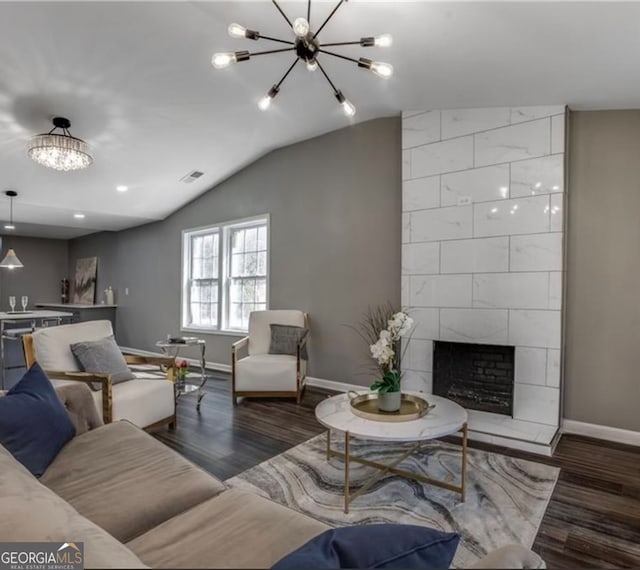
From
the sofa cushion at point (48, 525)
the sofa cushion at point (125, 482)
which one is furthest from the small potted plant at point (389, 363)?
the sofa cushion at point (48, 525)

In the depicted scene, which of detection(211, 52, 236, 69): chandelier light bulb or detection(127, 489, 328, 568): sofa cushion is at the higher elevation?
detection(211, 52, 236, 69): chandelier light bulb

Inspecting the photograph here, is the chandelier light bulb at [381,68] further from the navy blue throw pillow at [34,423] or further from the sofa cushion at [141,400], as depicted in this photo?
the sofa cushion at [141,400]

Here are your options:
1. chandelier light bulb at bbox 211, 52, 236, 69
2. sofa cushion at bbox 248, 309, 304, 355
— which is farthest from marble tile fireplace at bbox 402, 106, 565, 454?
chandelier light bulb at bbox 211, 52, 236, 69

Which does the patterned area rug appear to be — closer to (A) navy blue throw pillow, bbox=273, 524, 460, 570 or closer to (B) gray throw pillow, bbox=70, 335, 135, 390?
(A) navy blue throw pillow, bbox=273, 524, 460, 570

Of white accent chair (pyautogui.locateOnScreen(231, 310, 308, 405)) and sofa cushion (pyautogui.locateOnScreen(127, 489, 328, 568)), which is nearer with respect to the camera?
sofa cushion (pyautogui.locateOnScreen(127, 489, 328, 568))

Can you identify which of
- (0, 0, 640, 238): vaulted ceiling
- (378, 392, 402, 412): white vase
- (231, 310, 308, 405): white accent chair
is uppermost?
(0, 0, 640, 238): vaulted ceiling

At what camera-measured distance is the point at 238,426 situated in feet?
11.0

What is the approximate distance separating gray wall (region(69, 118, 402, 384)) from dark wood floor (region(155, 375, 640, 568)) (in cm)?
83

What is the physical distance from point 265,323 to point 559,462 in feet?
10.4

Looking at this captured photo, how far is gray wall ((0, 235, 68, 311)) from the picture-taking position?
866 centimetres

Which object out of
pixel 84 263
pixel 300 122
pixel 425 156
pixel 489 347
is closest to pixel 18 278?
pixel 84 263

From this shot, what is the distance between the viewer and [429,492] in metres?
2.27

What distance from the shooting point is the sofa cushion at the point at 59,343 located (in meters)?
2.77

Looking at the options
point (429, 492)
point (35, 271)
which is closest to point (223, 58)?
point (429, 492)
